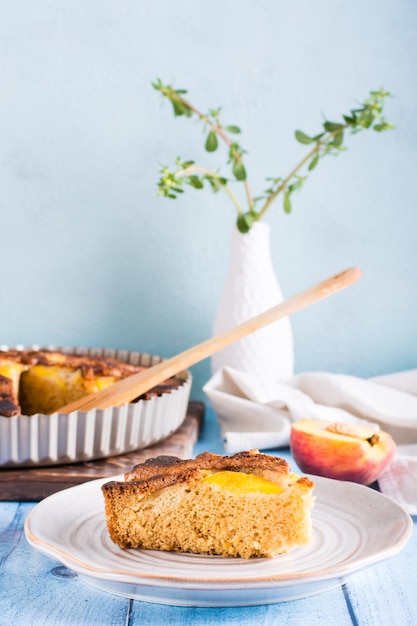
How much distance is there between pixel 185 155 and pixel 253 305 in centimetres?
53

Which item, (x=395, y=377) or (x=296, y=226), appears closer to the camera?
(x=395, y=377)

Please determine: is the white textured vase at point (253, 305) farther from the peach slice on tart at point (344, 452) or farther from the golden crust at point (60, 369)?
the peach slice on tart at point (344, 452)

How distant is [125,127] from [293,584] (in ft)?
5.63

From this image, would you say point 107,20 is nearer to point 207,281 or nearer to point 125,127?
point 125,127

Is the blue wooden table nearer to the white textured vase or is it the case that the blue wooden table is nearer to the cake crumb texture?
the cake crumb texture

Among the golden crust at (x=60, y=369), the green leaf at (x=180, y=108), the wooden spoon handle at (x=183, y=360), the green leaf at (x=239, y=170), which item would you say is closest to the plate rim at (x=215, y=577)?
the wooden spoon handle at (x=183, y=360)

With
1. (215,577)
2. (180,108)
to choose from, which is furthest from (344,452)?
(180,108)

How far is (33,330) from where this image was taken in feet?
8.07

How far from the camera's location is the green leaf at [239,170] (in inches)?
83.7

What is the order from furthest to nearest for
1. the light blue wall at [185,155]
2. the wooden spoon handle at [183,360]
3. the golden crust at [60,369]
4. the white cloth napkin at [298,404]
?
the light blue wall at [185,155], the white cloth napkin at [298,404], the golden crust at [60,369], the wooden spoon handle at [183,360]

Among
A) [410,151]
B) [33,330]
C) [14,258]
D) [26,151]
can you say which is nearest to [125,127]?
[26,151]

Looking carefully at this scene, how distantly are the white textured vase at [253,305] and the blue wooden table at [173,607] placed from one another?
1.01 m

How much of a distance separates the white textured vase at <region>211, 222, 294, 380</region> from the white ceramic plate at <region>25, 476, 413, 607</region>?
817 millimetres

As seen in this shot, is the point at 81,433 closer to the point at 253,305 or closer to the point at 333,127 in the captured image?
the point at 253,305
